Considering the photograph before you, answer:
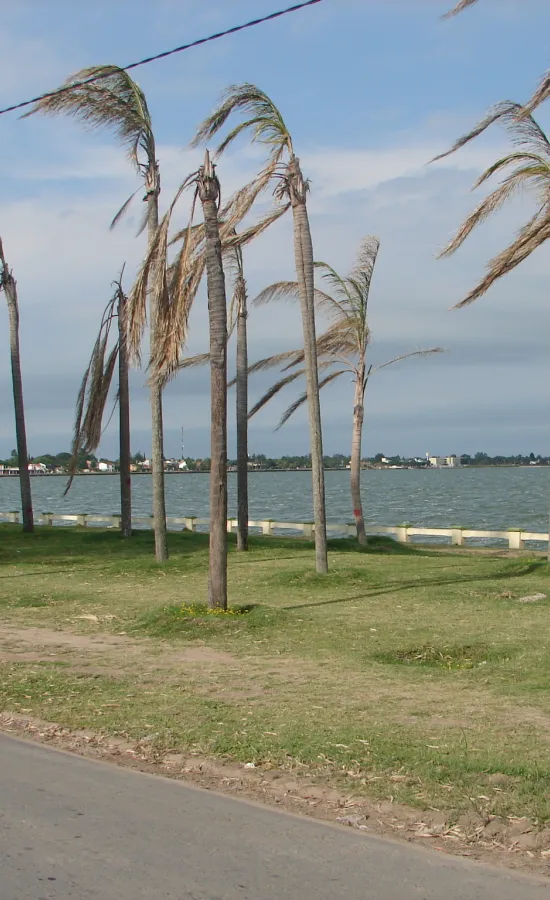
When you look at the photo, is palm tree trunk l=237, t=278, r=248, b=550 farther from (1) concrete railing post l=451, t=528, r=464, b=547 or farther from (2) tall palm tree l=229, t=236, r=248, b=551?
(1) concrete railing post l=451, t=528, r=464, b=547

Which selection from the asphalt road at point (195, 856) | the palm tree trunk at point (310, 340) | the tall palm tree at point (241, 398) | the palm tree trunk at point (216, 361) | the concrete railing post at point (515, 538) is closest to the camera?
the asphalt road at point (195, 856)

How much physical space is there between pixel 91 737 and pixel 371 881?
11.0ft

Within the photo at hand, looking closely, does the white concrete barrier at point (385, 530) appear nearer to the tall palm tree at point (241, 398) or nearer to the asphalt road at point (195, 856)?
the tall palm tree at point (241, 398)

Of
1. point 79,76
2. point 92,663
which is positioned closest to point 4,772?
point 92,663

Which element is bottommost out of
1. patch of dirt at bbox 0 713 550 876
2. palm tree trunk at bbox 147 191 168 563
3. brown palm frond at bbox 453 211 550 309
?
patch of dirt at bbox 0 713 550 876

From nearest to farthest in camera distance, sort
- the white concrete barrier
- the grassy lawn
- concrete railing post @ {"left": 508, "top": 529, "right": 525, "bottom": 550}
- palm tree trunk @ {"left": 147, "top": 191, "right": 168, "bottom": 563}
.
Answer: the grassy lawn
palm tree trunk @ {"left": 147, "top": 191, "right": 168, "bottom": 563}
concrete railing post @ {"left": 508, "top": 529, "right": 525, "bottom": 550}
the white concrete barrier

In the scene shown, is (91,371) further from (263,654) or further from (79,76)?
(263,654)

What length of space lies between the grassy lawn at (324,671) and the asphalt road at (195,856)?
725 millimetres

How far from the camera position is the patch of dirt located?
16.6ft

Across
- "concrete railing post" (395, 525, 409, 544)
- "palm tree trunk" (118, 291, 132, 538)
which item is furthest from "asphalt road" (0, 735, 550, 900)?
"concrete railing post" (395, 525, 409, 544)

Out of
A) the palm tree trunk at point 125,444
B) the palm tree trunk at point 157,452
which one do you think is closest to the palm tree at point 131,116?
the palm tree trunk at point 157,452

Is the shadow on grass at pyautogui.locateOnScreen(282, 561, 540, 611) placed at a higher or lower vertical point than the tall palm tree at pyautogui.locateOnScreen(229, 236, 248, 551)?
lower

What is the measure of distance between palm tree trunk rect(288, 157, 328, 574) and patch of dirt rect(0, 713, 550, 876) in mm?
9209

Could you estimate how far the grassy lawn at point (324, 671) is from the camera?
21.2ft
